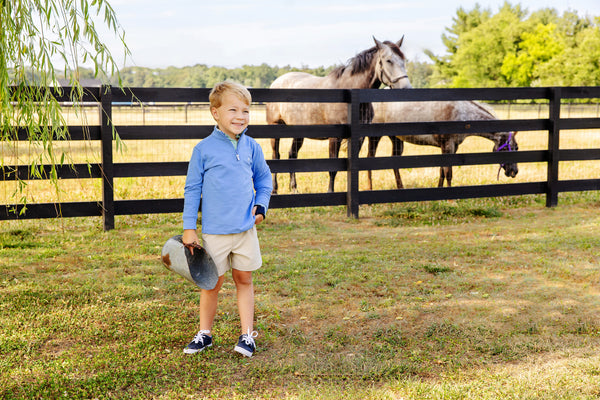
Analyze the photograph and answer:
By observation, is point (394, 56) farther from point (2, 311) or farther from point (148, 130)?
point (2, 311)

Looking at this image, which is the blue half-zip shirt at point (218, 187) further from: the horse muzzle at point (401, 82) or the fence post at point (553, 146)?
the fence post at point (553, 146)

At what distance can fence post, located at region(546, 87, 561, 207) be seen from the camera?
304 inches

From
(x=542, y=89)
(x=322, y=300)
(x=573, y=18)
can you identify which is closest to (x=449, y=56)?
(x=573, y=18)

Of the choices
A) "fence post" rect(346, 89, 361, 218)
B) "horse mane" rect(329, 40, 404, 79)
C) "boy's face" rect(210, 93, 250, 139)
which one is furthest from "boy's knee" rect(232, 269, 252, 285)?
"horse mane" rect(329, 40, 404, 79)

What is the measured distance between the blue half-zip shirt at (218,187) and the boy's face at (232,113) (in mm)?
75

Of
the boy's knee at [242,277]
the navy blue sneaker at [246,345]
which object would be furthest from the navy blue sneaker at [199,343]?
the boy's knee at [242,277]

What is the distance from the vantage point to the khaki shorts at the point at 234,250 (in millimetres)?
3121

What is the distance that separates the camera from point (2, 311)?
12.4ft

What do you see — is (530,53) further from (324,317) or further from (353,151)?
(324,317)

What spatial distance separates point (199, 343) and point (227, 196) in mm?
824

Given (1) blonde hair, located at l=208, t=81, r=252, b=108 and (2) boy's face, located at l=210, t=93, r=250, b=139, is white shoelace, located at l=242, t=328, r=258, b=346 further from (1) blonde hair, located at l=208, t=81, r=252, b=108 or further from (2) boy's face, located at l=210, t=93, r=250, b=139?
(1) blonde hair, located at l=208, t=81, r=252, b=108

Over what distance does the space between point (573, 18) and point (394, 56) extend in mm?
56768

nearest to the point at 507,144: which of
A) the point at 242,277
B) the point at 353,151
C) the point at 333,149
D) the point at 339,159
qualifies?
the point at 333,149

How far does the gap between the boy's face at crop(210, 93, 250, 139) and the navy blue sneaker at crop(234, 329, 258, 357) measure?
111 cm
